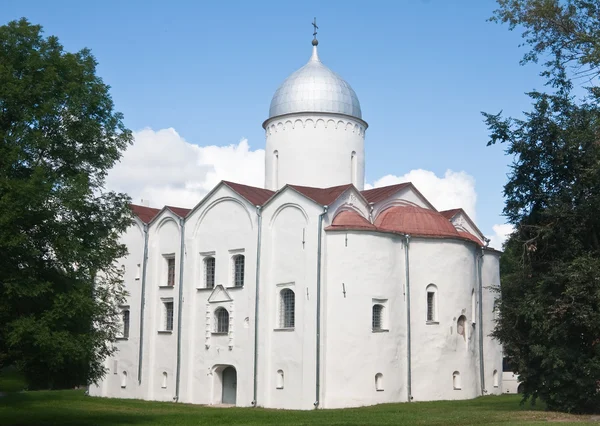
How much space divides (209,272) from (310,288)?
6.45 meters

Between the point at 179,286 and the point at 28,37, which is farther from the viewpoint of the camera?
the point at 179,286

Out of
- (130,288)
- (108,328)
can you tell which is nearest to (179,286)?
(130,288)

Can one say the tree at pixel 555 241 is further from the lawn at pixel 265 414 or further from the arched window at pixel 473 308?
the arched window at pixel 473 308

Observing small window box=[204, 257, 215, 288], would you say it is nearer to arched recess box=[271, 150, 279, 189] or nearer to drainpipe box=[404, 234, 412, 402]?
arched recess box=[271, 150, 279, 189]

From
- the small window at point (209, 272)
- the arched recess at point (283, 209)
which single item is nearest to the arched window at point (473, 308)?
the arched recess at point (283, 209)

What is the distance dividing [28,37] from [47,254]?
5873 millimetres

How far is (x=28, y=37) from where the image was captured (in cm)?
2061

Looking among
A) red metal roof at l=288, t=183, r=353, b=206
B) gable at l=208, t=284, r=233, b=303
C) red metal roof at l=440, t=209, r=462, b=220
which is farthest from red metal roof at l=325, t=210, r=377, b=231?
red metal roof at l=440, t=209, r=462, b=220

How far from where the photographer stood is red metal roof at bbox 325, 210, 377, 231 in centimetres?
2988

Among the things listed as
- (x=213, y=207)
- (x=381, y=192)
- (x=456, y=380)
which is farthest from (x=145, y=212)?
(x=456, y=380)

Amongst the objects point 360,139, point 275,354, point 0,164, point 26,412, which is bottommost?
point 26,412

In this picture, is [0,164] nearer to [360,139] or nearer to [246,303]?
[246,303]

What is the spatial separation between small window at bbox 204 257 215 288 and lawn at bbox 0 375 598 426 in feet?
17.7

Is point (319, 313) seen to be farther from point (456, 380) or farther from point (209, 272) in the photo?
point (209, 272)
